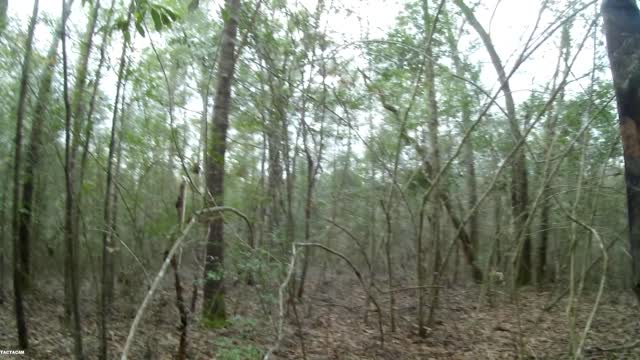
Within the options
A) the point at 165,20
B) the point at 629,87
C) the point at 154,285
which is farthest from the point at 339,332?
the point at 165,20

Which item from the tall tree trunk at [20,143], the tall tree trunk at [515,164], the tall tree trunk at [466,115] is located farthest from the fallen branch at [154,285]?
the tall tree trunk at [466,115]

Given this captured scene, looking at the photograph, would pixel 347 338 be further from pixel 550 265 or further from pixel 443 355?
pixel 550 265

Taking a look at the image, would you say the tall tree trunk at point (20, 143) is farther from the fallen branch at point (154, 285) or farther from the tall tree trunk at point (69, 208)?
the fallen branch at point (154, 285)

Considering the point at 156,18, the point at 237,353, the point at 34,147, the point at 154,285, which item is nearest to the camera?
the point at 156,18

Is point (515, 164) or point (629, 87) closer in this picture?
point (629, 87)

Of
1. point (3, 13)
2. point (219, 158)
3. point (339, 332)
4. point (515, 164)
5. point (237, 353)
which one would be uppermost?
point (3, 13)

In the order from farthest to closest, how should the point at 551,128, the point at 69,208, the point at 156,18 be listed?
the point at 551,128
the point at 69,208
the point at 156,18

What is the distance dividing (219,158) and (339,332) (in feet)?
13.1

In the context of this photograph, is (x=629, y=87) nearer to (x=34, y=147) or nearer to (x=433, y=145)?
(x=433, y=145)

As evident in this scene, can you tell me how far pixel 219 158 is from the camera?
5.45 m

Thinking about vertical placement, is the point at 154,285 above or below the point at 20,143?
below

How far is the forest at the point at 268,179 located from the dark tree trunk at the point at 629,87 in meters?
0.01

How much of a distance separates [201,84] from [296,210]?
351cm

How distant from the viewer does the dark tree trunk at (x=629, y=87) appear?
127 inches
